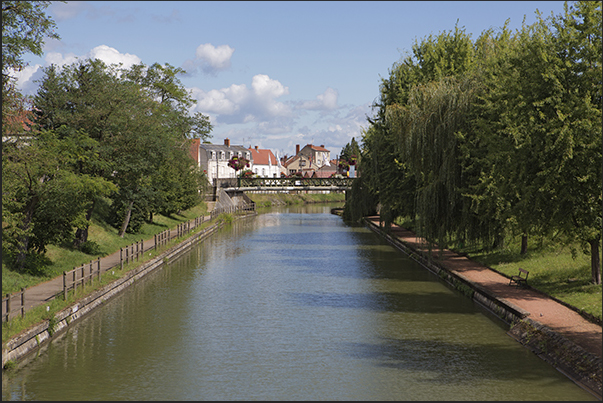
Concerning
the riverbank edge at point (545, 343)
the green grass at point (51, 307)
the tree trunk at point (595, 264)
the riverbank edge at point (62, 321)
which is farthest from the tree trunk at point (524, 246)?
the green grass at point (51, 307)

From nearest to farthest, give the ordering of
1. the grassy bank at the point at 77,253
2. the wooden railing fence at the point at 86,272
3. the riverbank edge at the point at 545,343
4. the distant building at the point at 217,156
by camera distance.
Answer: the riverbank edge at the point at 545,343 → the wooden railing fence at the point at 86,272 → the grassy bank at the point at 77,253 → the distant building at the point at 217,156

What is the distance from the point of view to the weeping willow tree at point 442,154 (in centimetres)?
2848

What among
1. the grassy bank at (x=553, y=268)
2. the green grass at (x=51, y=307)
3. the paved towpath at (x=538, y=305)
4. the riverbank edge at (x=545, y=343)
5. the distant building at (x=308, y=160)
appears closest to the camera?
the riverbank edge at (x=545, y=343)

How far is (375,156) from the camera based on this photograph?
42844mm

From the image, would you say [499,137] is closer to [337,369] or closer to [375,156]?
[337,369]

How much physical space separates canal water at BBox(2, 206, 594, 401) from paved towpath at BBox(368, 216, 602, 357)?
3.36ft

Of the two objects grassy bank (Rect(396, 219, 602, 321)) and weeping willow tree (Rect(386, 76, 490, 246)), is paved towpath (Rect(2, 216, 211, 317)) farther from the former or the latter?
grassy bank (Rect(396, 219, 602, 321))

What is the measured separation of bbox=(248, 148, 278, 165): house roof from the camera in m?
142

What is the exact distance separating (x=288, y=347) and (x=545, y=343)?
23.5ft

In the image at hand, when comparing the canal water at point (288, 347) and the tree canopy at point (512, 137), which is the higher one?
the tree canopy at point (512, 137)

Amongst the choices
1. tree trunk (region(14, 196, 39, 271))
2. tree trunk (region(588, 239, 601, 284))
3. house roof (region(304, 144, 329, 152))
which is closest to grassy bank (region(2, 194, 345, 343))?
tree trunk (region(14, 196, 39, 271))

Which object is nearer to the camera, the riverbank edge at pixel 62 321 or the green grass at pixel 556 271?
the riverbank edge at pixel 62 321

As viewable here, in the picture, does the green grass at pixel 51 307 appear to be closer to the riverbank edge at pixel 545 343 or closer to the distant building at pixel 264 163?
the riverbank edge at pixel 545 343

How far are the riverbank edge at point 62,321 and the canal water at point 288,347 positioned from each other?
0.31 metres
